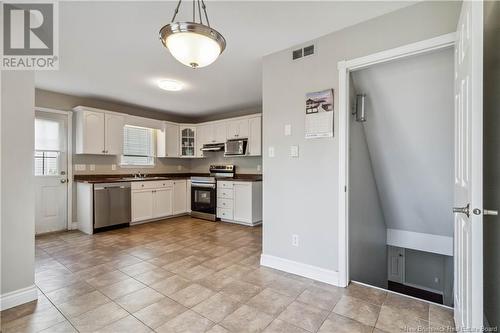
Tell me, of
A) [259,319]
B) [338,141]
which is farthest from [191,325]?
[338,141]

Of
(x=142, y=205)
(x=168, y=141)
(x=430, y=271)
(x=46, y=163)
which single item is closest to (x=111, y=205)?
(x=142, y=205)

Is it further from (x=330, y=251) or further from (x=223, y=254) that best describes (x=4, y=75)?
(x=330, y=251)

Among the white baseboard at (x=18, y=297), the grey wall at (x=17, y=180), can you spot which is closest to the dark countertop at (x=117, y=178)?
the grey wall at (x=17, y=180)

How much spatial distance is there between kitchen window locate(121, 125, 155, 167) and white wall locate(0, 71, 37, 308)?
10.8 feet

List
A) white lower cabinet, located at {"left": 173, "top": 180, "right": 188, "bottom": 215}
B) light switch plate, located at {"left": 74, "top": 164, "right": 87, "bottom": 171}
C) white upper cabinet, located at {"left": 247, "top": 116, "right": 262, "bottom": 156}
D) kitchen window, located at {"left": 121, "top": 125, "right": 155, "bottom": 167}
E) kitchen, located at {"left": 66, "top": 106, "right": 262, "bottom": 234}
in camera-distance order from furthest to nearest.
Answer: white lower cabinet, located at {"left": 173, "top": 180, "right": 188, "bottom": 215} → kitchen window, located at {"left": 121, "top": 125, "right": 155, "bottom": 167} → white upper cabinet, located at {"left": 247, "top": 116, "right": 262, "bottom": 156} → light switch plate, located at {"left": 74, "top": 164, "right": 87, "bottom": 171} → kitchen, located at {"left": 66, "top": 106, "right": 262, "bottom": 234}

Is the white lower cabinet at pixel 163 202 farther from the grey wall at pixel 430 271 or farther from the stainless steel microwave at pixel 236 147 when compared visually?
the grey wall at pixel 430 271

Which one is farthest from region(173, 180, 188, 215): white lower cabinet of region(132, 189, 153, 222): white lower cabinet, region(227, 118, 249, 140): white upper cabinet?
region(227, 118, 249, 140): white upper cabinet

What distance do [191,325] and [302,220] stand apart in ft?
4.60

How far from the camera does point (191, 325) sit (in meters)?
1.74

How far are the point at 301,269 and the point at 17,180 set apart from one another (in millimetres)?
2701

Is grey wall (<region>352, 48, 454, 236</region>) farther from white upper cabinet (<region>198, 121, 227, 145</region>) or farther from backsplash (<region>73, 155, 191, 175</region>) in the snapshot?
backsplash (<region>73, 155, 191, 175</region>)

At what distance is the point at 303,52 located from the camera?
257 cm

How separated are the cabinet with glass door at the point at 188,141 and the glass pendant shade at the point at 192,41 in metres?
4.53

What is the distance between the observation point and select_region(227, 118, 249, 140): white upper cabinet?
17.2ft
